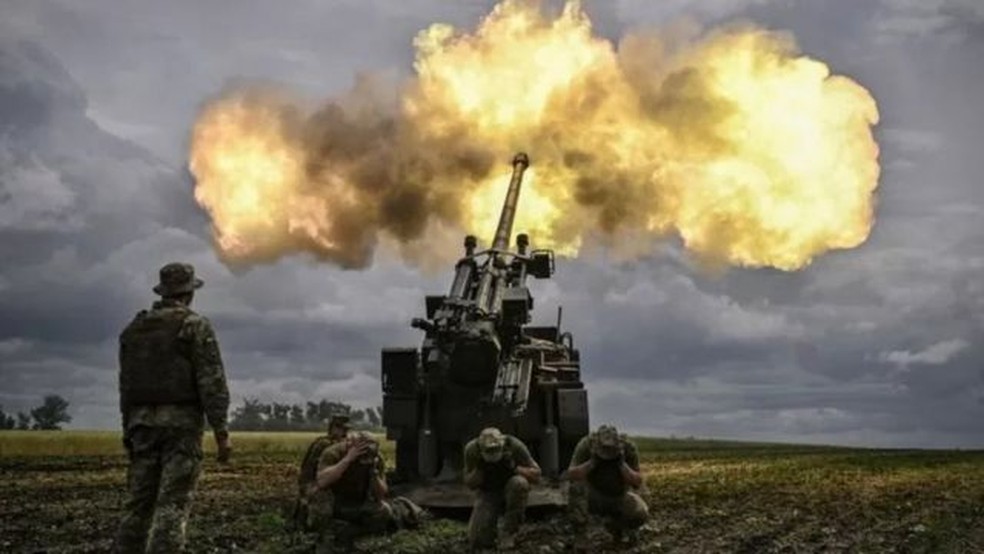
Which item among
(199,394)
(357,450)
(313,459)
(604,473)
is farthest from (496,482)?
(199,394)

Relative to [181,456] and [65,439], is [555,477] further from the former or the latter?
[65,439]

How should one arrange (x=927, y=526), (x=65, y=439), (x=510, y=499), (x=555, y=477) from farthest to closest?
(x=65, y=439), (x=555, y=477), (x=927, y=526), (x=510, y=499)

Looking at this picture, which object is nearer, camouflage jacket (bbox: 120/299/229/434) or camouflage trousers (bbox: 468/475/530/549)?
camouflage jacket (bbox: 120/299/229/434)

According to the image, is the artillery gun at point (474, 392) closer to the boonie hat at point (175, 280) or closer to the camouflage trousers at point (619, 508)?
the camouflage trousers at point (619, 508)

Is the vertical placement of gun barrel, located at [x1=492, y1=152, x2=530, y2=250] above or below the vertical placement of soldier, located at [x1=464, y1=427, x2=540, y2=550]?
above

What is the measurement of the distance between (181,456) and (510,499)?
476cm

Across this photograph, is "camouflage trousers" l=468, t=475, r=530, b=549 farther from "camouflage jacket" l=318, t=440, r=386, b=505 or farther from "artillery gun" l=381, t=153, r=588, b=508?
"artillery gun" l=381, t=153, r=588, b=508

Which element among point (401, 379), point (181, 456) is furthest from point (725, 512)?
point (181, 456)

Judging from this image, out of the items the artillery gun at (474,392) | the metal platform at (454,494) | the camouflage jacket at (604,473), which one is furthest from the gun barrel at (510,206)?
the camouflage jacket at (604,473)

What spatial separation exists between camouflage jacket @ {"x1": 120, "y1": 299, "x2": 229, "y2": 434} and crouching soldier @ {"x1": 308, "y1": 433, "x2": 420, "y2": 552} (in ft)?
6.66

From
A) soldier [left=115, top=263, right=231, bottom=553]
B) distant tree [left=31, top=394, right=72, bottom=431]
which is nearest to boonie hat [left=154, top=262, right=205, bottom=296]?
soldier [left=115, top=263, right=231, bottom=553]

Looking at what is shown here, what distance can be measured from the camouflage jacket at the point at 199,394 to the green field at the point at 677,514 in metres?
4.19

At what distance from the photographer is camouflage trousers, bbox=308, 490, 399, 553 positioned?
1134 centimetres

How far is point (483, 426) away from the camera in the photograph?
18.7 meters
